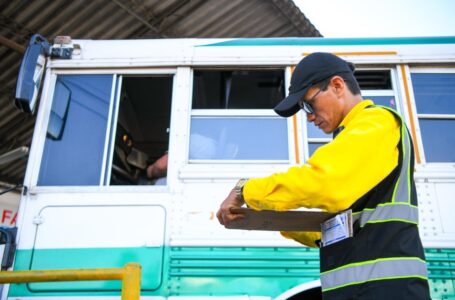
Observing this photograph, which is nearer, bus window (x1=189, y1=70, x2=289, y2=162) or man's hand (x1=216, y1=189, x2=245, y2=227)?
man's hand (x1=216, y1=189, x2=245, y2=227)

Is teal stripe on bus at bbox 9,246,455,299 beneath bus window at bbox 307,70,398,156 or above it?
beneath

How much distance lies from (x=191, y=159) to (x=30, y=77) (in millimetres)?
1148

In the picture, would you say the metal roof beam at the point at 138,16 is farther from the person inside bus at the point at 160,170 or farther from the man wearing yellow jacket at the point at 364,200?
the man wearing yellow jacket at the point at 364,200

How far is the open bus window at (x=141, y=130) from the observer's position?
2.88 m

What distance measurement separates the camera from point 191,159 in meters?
2.62

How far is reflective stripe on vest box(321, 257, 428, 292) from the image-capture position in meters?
1.09

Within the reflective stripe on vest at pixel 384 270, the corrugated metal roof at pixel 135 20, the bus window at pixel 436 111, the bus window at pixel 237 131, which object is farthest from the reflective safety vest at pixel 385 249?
the corrugated metal roof at pixel 135 20

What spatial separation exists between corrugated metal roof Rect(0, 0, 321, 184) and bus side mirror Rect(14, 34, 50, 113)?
2866 millimetres

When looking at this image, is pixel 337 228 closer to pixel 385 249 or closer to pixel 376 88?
pixel 385 249

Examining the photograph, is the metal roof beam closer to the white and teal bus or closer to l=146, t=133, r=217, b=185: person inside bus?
the white and teal bus

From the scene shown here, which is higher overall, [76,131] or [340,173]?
[76,131]

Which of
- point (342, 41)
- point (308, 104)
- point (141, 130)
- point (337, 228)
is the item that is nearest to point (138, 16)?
point (141, 130)

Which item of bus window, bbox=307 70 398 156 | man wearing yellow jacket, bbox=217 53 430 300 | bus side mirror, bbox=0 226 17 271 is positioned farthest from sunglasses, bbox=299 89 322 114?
bus side mirror, bbox=0 226 17 271

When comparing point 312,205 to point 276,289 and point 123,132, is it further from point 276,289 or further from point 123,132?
point 123,132
